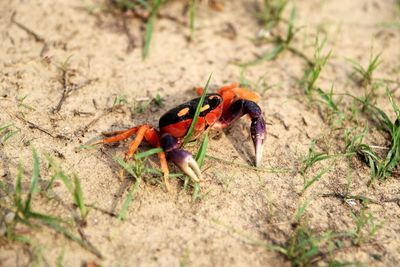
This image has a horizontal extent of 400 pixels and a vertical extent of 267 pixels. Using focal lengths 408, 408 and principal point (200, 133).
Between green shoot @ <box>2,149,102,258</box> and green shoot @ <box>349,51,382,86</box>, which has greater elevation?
green shoot @ <box>349,51,382,86</box>

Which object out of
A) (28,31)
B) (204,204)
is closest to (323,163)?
(204,204)

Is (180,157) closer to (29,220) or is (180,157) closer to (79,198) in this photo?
(79,198)

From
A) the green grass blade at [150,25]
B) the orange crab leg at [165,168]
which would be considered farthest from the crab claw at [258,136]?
the green grass blade at [150,25]

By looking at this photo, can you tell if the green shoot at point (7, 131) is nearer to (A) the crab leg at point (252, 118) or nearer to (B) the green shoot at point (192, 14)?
(A) the crab leg at point (252, 118)

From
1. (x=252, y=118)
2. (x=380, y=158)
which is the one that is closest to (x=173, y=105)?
(x=252, y=118)

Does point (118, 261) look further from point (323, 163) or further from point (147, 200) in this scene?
point (323, 163)

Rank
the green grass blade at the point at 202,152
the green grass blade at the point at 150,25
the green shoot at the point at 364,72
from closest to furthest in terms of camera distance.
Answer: the green grass blade at the point at 202,152
the green shoot at the point at 364,72
the green grass blade at the point at 150,25

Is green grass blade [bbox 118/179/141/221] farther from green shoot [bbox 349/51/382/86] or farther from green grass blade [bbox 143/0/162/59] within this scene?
green shoot [bbox 349/51/382/86]

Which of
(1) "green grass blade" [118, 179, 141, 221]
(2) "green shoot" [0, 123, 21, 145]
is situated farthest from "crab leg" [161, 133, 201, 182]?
(2) "green shoot" [0, 123, 21, 145]
